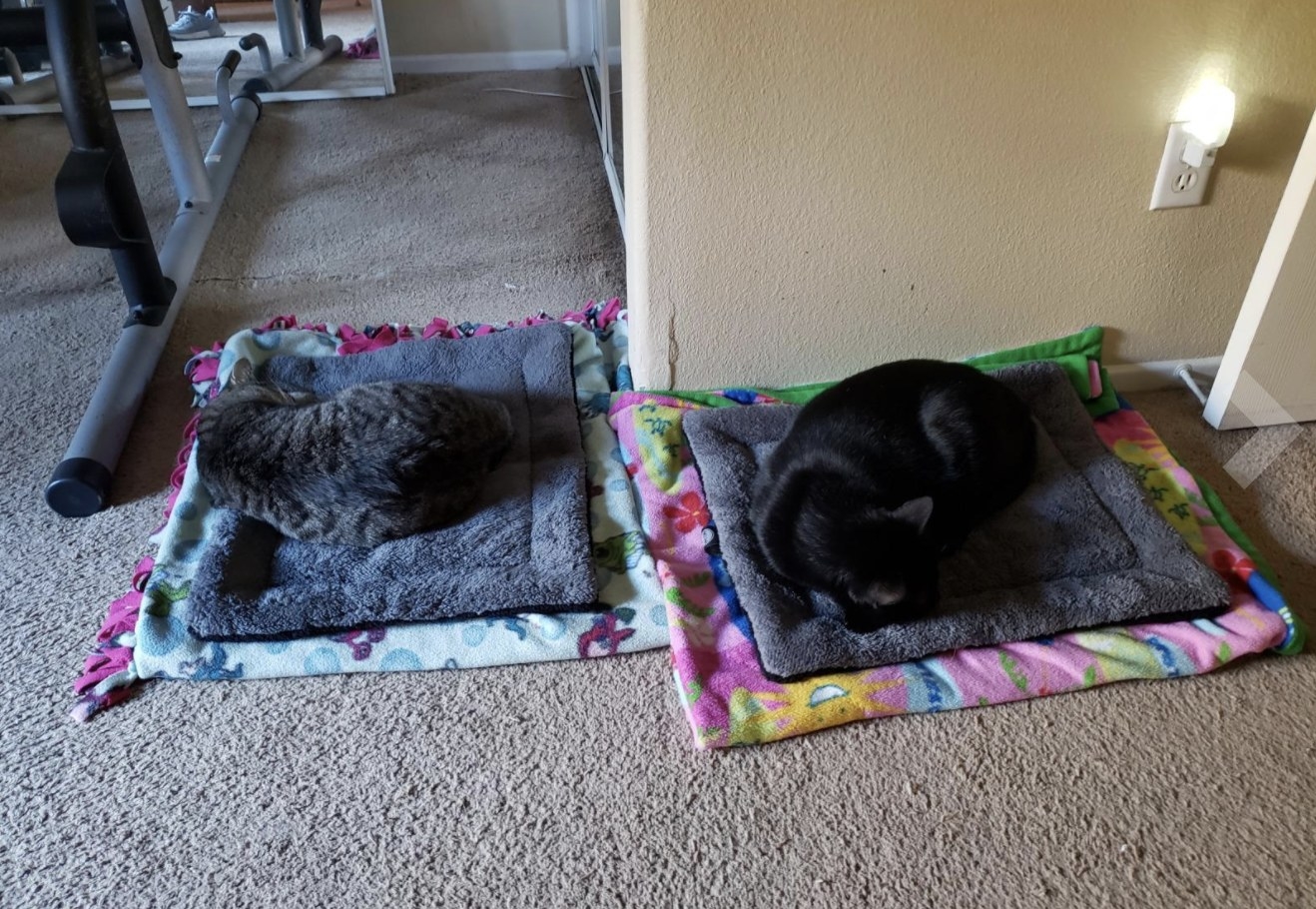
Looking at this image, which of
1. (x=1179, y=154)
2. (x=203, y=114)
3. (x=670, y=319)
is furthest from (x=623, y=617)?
(x=203, y=114)

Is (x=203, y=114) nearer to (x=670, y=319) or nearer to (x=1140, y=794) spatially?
(x=670, y=319)

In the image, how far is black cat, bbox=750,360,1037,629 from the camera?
4.19 ft

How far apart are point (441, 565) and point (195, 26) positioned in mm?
2214

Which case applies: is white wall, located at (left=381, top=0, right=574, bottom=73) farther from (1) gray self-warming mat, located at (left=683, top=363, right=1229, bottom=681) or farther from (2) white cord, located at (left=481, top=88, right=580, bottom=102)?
(1) gray self-warming mat, located at (left=683, top=363, right=1229, bottom=681)

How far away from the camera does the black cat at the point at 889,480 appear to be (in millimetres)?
1277

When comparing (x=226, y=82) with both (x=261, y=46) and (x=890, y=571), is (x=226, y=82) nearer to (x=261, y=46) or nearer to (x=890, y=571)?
(x=261, y=46)

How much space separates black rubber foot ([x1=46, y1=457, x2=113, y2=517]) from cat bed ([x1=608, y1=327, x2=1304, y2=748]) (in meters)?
0.91

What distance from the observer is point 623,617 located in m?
1.40

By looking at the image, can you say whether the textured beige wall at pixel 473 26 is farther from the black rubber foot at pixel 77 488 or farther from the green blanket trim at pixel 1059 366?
the black rubber foot at pixel 77 488

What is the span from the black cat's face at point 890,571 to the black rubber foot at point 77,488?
48.0 inches

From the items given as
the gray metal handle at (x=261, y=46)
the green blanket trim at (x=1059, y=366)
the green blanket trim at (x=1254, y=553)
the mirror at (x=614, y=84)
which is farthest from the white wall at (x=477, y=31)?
the green blanket trim at (x=1254, y=553)

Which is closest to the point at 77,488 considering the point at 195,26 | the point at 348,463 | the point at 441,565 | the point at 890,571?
the point at 348,463

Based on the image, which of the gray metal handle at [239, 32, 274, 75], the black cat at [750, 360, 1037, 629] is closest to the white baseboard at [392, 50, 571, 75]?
the gray metal handle at [239, 32, 274, 75]

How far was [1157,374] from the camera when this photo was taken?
6.10 feet
